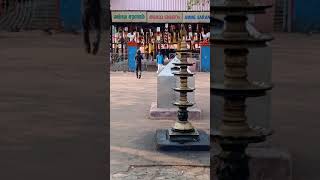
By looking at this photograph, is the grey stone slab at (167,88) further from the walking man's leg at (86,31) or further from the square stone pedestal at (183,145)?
the walking man's leg at (86,31)

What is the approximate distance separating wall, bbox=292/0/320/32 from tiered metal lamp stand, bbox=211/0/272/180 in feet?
0.82

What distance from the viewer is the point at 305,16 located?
6.98 ft

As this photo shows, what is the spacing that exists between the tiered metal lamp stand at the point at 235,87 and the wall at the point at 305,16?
25 centimetres

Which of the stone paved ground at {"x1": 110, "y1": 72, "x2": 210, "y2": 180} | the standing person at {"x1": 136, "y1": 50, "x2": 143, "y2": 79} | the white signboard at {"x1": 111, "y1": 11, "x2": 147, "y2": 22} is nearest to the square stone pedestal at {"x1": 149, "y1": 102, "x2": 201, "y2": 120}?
the stone paved ground at {"x1": 110, "y1": 72, "x2": 210, "y2": 180}

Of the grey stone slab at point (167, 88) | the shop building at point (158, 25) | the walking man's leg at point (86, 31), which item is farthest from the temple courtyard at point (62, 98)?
the grey stone slab at point (167, 88)

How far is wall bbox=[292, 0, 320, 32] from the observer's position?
6.90ft

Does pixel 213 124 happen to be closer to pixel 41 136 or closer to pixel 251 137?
pixel 251 137

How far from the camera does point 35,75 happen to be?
2145 mm

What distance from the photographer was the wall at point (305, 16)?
210cm

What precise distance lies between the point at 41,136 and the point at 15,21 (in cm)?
41

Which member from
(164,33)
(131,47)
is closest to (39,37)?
(164,33)

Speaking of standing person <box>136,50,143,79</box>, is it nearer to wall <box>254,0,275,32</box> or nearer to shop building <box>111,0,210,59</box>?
shop building <box>111,0,210,59</box>

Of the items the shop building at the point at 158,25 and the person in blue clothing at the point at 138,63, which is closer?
the shop building at the point at 158,25

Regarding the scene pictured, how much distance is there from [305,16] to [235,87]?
0.41 metres
